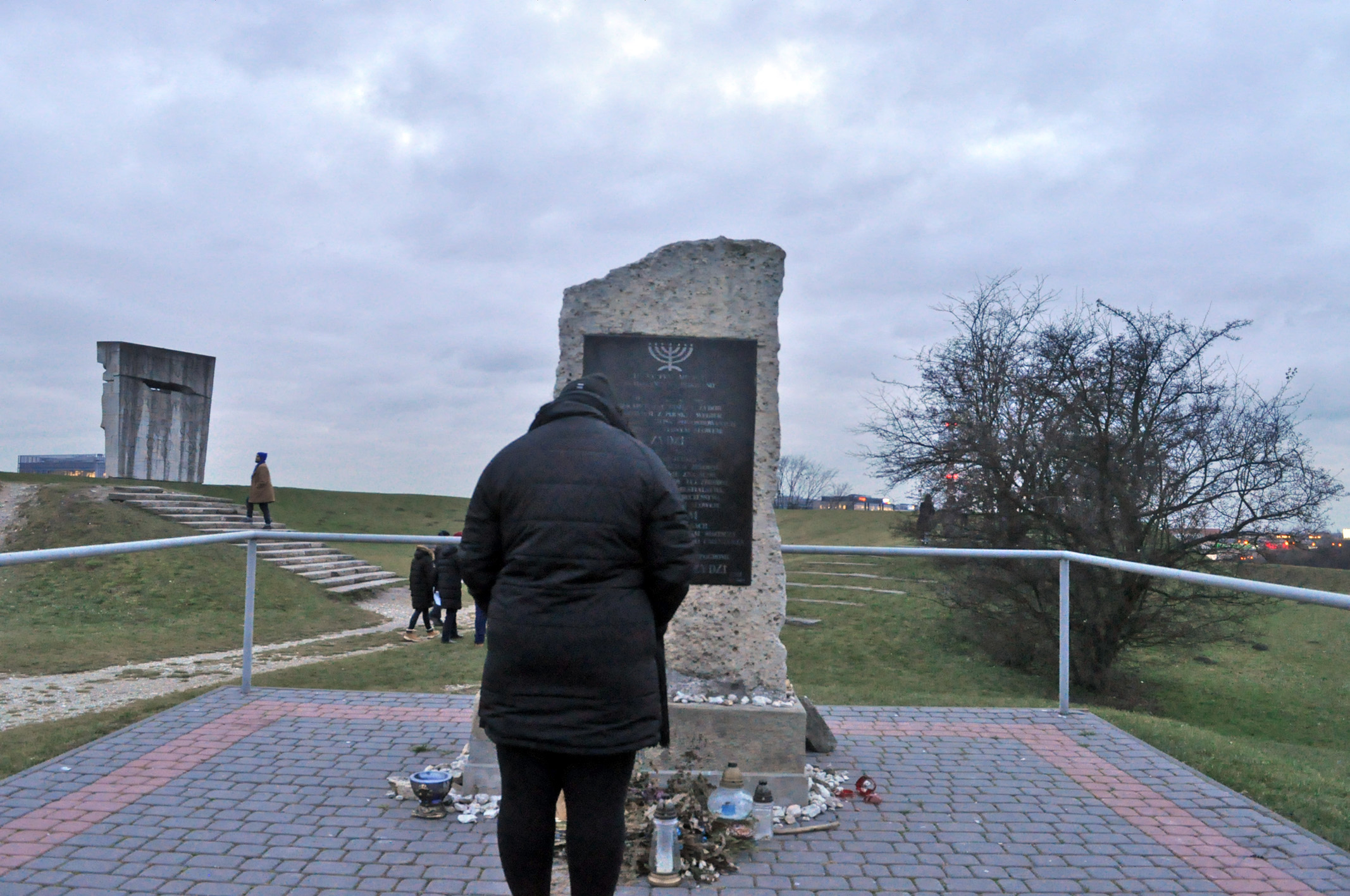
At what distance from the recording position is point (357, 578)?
62.8 feet

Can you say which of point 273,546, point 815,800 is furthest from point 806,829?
point 273,546

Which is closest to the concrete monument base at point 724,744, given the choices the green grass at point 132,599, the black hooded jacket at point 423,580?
the green grass at point 132,599

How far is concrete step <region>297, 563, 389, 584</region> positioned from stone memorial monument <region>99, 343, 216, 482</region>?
9001 mm

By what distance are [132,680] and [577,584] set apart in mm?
7455

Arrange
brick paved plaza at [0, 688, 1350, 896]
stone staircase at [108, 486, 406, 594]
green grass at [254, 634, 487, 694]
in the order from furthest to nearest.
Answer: stone staircase at [108, 486, 406, 594]
green grass at [254, 634, 487, 694]
brick paved plaza at [0, 688, 1350, 896]

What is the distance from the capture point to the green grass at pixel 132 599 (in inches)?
363

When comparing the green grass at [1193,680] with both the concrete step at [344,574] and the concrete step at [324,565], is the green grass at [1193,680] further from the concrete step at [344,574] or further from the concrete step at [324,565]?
the concrete step at [324,565]

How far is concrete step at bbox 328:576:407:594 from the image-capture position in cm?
1733

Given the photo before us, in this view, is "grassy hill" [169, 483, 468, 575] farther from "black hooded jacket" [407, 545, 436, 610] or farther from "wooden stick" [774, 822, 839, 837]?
"wooden stick" [774, 822, 839, 837]

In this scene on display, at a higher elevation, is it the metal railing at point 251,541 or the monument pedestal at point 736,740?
the metal railing at point 251,541

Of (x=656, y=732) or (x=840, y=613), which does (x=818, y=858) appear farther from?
(x=840, y=613)

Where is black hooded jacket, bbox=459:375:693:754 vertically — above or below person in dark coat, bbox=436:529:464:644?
A: above

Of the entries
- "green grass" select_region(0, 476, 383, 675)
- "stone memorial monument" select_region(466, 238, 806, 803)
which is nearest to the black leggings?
"stone memorial monument" select_region(466, 238, 806, 803)

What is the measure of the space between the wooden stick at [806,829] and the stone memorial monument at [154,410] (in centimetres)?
2579
